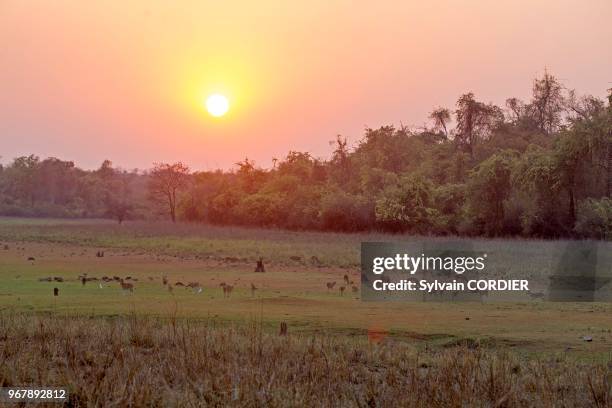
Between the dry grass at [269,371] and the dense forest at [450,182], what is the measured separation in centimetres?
3268

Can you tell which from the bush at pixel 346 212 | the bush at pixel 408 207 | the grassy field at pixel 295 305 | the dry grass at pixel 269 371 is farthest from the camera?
the bush at pixel 346 212

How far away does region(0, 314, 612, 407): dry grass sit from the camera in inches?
314

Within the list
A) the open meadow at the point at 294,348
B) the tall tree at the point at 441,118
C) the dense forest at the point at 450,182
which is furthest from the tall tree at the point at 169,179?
the open meadow at the point at 294,348

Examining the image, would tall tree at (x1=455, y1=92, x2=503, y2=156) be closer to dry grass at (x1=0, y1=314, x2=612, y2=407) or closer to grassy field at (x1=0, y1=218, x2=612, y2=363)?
grassy field at (x1=0, y1=218, x2=612, y2=363)

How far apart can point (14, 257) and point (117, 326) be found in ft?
88.5

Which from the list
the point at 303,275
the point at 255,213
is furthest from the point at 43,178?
the point at 303,275

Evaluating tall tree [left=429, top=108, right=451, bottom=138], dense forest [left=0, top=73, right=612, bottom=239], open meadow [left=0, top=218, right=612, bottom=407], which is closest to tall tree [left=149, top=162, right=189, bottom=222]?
dense forest [left=0, top=73, right=612, bottom=239]

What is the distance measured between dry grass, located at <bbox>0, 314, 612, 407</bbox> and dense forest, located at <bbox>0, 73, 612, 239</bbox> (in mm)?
32677

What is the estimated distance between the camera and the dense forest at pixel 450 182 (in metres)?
42.0

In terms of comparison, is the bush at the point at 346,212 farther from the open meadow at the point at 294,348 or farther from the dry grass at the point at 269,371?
the dry grass at the point at 269,371

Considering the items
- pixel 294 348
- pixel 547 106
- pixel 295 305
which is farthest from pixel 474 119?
pixel 294 348

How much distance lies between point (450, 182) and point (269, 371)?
5594 cm

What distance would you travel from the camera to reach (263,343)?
10.6 metres

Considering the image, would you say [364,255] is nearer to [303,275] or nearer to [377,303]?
[303,275]
